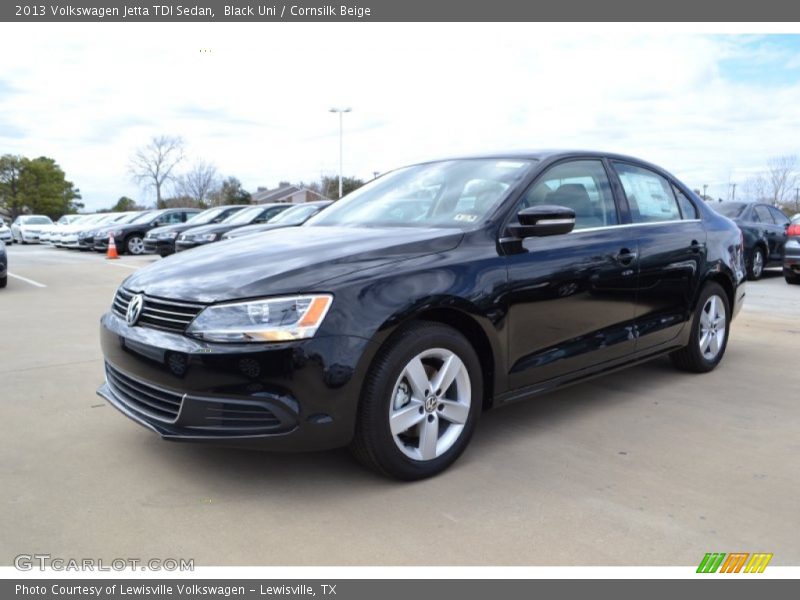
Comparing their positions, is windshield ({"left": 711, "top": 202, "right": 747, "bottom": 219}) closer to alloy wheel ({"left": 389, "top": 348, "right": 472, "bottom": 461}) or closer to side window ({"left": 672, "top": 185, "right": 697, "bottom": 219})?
side window ({"left": 672, "top": 185, "right": 697, "bottom": 219})

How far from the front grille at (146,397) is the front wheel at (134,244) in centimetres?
1810

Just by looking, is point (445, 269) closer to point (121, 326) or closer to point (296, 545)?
point (296, 545)

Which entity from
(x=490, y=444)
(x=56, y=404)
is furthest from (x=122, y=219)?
(x=490, y=444)

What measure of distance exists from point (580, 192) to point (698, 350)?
5.89 feet

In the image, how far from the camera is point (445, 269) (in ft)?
10.6

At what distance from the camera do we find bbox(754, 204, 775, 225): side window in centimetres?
1256

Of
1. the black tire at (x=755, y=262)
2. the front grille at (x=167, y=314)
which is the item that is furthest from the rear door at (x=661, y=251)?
the black tire at (x=755, y=262)

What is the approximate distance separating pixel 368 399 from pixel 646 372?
3126mm

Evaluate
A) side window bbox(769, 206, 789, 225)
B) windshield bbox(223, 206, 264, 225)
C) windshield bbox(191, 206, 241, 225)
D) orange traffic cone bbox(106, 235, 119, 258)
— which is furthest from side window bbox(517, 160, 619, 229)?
orange traffic cone bbox(106, 235, 119, 258)

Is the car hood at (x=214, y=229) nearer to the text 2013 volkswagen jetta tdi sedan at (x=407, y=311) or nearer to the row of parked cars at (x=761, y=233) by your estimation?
the row of parked cars at (x=761, y=233)

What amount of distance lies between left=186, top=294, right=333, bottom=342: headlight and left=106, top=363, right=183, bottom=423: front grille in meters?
0.35

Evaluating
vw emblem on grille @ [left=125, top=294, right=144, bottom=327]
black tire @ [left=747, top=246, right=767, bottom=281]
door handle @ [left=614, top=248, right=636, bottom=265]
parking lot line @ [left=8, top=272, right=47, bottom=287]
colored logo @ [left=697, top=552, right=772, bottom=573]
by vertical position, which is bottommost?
colored logo @ [left=697, top=552, right=772, bottom=573]

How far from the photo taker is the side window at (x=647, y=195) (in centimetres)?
450

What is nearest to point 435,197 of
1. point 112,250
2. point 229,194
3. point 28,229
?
point 112,250
